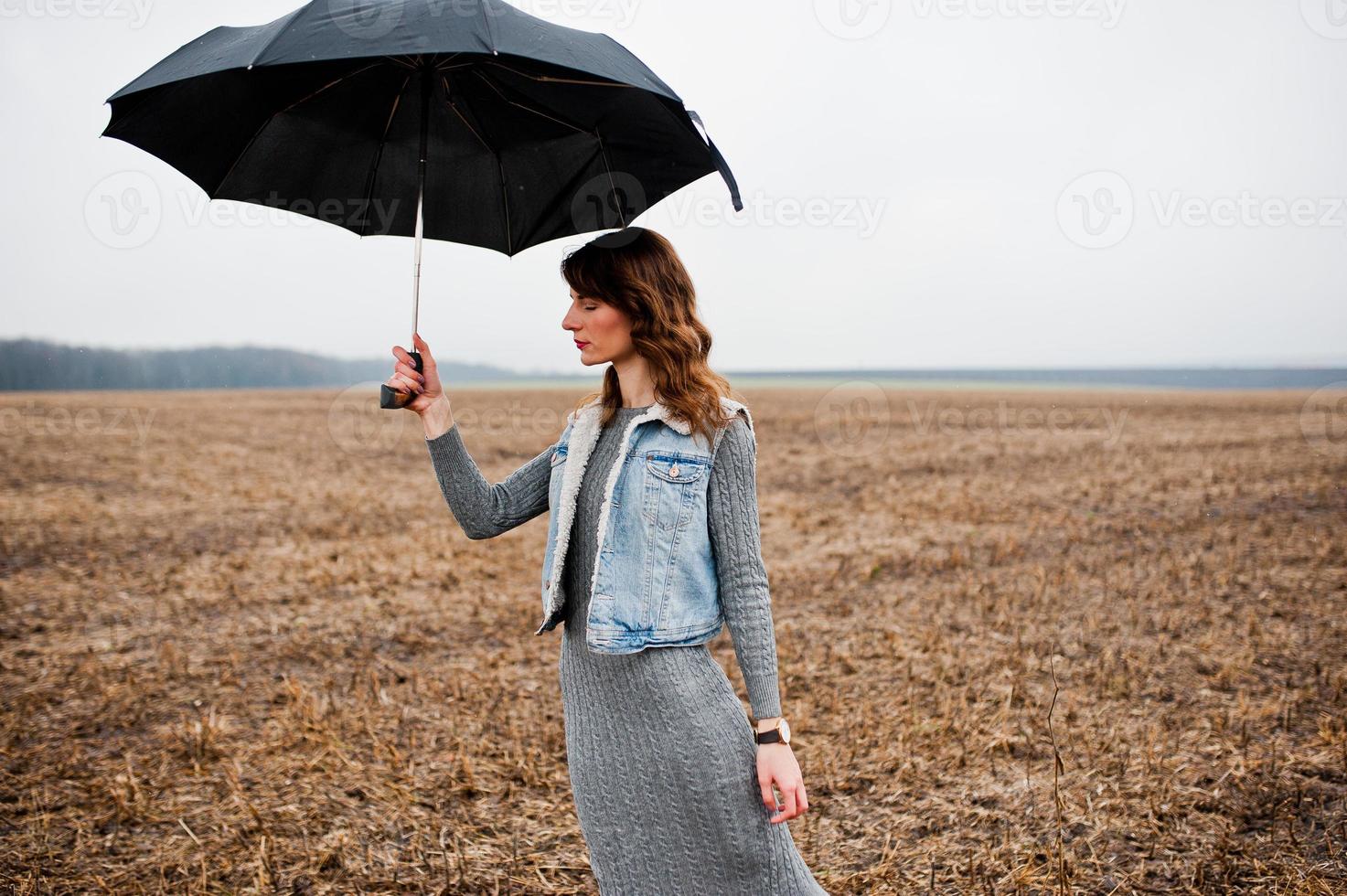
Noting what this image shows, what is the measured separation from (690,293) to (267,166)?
1548mm

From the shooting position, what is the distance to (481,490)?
8.49ft

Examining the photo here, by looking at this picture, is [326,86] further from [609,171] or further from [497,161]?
[609,171]

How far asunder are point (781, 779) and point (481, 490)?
119 cm

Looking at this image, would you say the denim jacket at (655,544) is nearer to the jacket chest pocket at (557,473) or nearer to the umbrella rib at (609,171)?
the jacket chest pocket at (557,473)

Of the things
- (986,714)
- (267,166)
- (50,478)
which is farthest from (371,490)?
(267,166)

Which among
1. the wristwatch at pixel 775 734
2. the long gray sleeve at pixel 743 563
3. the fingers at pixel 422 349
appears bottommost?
the wristwatch at pixel 775 734

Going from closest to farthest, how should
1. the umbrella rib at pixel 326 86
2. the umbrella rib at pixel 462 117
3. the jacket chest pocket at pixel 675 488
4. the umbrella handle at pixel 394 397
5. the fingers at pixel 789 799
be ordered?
1. the fingers at pixel 789 799
2. the jacket chest pocket at pixel 675 488
3. the umbrella handle at pixel 394 397
4. the umbrella rib at pixel 326 86
5. the umbrella rib at pixel 462 117

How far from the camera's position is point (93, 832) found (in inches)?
181

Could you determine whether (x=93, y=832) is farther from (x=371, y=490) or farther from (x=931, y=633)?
(x=371, y=490)

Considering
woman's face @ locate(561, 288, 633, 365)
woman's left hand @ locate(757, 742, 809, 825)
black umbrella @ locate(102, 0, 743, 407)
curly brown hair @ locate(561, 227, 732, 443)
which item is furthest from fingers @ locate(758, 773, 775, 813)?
black umbrella @ locate(102, 0, 743, 407)

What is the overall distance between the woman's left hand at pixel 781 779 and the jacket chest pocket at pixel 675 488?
61 cm

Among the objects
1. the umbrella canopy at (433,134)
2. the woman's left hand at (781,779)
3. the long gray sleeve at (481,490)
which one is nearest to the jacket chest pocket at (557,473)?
the long gray sleeve at (481,490)

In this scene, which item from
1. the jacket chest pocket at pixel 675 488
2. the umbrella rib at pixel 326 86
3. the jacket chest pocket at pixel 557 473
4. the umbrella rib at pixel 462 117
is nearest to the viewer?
the jacket chest pocket at pixel 675 488

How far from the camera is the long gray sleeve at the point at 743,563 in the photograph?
2.16 meters
